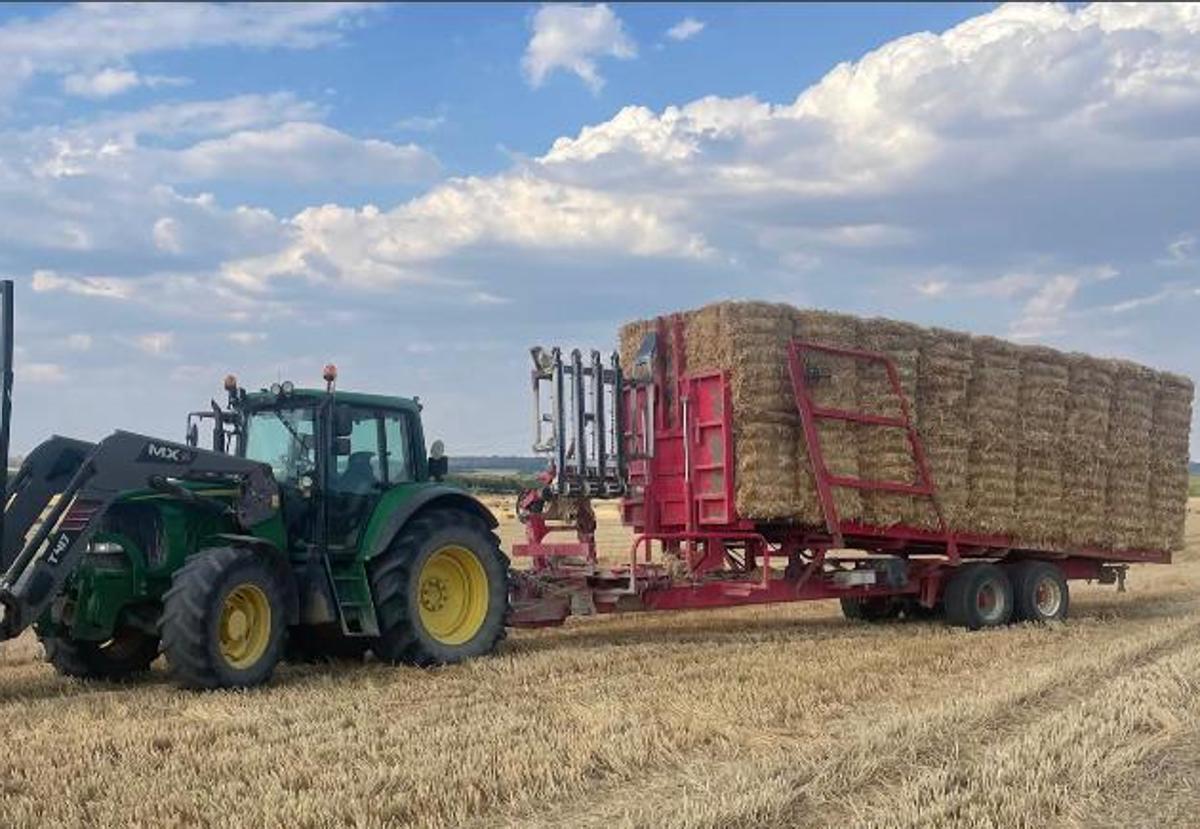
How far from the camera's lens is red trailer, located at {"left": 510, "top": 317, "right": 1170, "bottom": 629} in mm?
11891

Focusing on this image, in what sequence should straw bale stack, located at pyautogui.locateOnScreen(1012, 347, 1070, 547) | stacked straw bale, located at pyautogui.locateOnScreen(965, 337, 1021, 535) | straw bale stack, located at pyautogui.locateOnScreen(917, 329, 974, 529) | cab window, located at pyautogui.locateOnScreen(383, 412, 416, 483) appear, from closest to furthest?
cab window, located at pyautogui.locateOnScreen(383, 412, 416, 483) < straw bale stack, located at pyautogui.locateOnScreen(917, 329, 974, 529) < stacked straw bale, located at pyautogui.locateOnScreen(965, 337, 1021, 535) < straw bale stack, located at pyautogui.locateOnScreen(1012, 347, 1070, 547)

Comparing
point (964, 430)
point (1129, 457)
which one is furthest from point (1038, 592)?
point (964, 430)

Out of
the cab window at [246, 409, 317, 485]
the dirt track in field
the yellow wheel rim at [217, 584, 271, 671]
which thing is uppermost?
the cab window at [246, 409, 317, 485]

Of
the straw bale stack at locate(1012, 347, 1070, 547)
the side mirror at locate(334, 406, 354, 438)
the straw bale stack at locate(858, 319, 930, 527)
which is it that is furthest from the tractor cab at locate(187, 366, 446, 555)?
the straw bale stack at locate(1012, 347, 1070, 547)

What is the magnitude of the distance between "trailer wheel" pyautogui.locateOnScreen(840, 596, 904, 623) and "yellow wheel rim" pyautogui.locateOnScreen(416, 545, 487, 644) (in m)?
5.14

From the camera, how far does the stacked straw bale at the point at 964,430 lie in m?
12.0

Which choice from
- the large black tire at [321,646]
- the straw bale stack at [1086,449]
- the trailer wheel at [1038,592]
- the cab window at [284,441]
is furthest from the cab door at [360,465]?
the straw bale stack at [1086,449]

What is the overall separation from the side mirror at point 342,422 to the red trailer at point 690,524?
2.22 metres

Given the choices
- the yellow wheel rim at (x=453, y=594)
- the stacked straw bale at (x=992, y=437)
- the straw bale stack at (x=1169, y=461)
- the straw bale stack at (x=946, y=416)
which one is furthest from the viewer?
the straw bale stack at (x=1169, y=461)

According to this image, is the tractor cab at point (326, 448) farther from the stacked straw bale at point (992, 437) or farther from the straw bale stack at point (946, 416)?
the stacked straw bale at point (992, 437)

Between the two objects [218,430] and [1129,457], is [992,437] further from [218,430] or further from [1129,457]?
[218,430]

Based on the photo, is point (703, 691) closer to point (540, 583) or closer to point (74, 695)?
point (540, 583)

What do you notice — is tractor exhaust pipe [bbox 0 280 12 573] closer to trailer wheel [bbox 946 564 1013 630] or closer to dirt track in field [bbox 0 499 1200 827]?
dirt track in field [bbox 0 499 1200 827]

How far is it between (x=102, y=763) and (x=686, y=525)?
673cm
